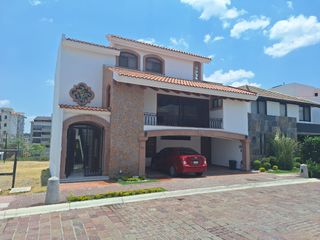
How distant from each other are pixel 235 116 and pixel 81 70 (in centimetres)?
1036

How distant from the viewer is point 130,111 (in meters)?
13.0

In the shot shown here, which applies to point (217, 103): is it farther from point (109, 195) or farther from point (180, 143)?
point (109, 195)

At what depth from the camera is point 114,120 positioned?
1256 centimetres

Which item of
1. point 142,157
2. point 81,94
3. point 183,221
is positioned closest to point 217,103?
point 142,157

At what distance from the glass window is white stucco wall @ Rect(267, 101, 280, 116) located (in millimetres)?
9674

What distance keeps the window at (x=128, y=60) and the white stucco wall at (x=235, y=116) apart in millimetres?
6893

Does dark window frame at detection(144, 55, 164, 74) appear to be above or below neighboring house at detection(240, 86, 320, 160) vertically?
above

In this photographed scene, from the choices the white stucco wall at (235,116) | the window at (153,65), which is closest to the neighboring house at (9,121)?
the window at (153,65)

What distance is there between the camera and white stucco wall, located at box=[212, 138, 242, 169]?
17422mm

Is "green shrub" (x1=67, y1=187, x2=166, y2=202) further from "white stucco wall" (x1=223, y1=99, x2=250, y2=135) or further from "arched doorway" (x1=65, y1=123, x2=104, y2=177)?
"white stucco wall" (x1=223, y1=99, x2=250, y2=135)

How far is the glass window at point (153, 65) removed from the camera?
18.3 metres

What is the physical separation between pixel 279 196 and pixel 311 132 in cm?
1847

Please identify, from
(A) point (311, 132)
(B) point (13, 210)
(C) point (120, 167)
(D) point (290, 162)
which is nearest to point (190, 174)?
(C) point (120, 167)

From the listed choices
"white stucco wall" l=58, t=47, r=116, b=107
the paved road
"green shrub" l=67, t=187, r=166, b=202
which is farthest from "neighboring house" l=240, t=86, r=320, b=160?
"green shrub" l=67, t=187, r=166, b=202
